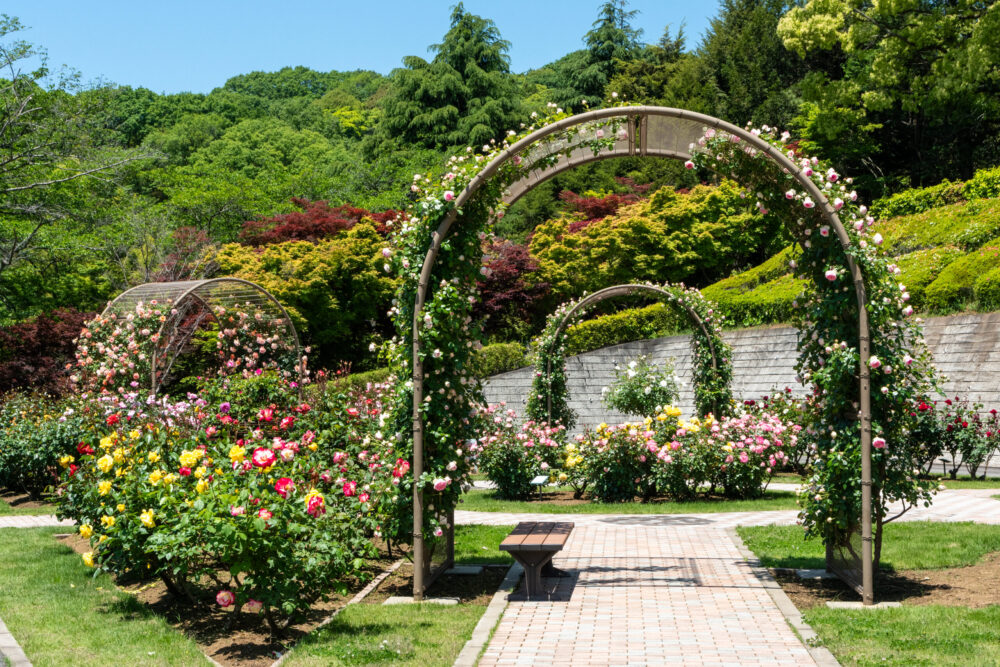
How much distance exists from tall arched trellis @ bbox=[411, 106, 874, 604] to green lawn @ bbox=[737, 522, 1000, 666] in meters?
0.49

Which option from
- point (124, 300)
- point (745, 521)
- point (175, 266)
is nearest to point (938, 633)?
point (745, 521)

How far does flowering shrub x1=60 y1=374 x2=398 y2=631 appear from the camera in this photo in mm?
4949

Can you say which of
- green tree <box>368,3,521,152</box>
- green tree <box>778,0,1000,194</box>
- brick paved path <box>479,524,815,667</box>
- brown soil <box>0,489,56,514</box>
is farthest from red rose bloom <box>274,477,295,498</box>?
green tree <box>368,3,521,152</box>

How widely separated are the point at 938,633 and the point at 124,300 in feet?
34.4

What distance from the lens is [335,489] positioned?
6594 mm

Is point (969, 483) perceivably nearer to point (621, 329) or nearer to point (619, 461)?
point (619, 461)

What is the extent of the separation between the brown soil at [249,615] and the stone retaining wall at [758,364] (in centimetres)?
720

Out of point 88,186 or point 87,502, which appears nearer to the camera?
point 87,502

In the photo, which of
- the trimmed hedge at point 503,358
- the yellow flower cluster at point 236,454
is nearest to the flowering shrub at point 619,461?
the yellow flower cluster at point 236,454

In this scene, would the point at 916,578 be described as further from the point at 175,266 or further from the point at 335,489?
the point at 175,266

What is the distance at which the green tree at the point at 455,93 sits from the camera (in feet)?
104

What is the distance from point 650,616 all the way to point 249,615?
264 centimetres

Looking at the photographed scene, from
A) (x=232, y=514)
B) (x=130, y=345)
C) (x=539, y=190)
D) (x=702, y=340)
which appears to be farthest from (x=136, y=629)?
(x=539, y=190)

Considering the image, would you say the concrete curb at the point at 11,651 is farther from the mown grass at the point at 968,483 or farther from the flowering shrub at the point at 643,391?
the mown grass at the point at 968,483
